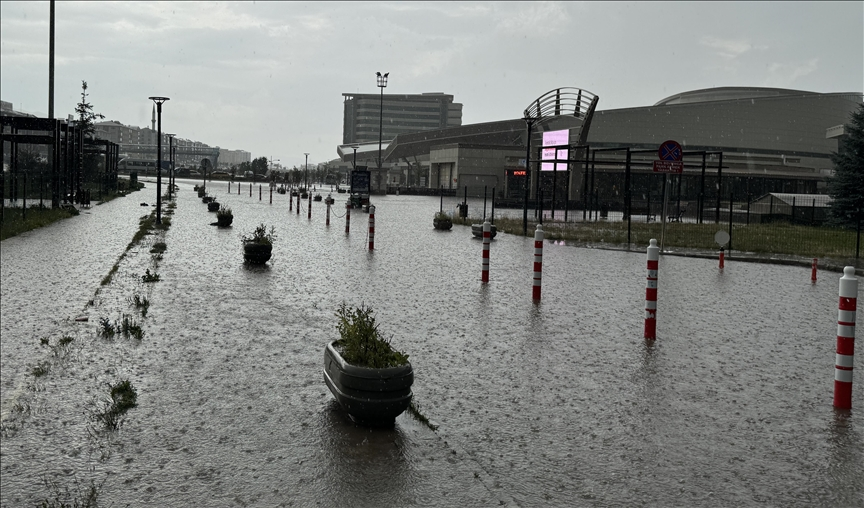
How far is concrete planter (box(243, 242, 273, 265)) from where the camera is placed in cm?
1792

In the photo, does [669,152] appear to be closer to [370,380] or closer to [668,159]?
[668,159]

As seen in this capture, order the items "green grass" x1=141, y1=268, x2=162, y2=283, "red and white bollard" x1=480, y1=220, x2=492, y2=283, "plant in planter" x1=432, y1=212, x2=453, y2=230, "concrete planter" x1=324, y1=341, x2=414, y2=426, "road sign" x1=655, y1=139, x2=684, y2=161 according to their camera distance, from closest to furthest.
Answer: "concrete planter" x1=324, y1=341, x2=414, y2=426
"green grass" x1=141, y1=268, x2=162, y2=283
"red and white bollard" x1=480, y1=220, x2=492, y2=283
"road sign" x1=655, y1=139, x2=684, y2=161
"plant in planter" x1=432, y1=212, x2=453, y2=230

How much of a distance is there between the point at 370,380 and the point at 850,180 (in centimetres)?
4452

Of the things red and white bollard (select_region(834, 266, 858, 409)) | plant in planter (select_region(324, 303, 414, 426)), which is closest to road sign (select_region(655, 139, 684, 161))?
red and white bollard (select_region(834, 266, 858, 409))

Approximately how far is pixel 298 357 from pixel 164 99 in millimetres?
23137

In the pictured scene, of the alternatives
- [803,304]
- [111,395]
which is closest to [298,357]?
[111,395]

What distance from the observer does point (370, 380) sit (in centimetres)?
624

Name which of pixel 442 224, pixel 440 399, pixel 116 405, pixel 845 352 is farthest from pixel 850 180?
pixel 116 405

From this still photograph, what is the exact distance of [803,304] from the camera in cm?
1497

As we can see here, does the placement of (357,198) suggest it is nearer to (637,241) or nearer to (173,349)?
(637,241)

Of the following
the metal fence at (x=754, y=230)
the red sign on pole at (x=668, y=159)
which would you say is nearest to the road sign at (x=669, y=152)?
the red sign on pole at (x=668, y=159)

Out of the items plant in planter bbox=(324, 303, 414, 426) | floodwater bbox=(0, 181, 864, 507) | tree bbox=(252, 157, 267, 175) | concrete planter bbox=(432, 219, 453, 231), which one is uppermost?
tree bbox=(252, 157, 267, 175)

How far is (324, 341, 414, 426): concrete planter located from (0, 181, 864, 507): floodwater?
6.1 inches

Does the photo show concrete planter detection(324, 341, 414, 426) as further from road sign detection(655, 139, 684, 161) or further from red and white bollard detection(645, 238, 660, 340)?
road sign detection(655, 139, 684, 161)
